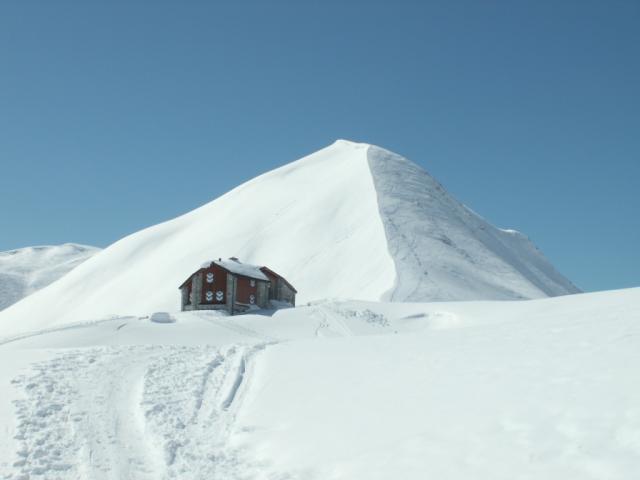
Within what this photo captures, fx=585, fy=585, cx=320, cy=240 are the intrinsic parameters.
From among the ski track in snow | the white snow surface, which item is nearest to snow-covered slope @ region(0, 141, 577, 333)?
the white snow surface

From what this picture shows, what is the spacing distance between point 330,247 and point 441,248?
1402 cm

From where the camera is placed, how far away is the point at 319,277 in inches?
2653

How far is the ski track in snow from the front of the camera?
889 cm

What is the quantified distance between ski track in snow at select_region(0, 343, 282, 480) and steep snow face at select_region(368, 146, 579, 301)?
34.5 meters

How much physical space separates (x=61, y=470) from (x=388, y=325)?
27701mm

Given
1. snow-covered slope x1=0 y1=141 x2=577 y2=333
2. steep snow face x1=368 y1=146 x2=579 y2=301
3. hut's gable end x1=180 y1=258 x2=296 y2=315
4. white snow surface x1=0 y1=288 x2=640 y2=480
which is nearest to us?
white snow surface x1=0 y1=288 x2=640 y2=480

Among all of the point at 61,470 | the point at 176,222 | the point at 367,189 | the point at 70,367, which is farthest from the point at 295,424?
the point at 176,222

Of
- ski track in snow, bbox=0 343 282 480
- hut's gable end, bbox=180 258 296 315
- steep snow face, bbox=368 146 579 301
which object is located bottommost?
ski track in snow, bbox=0 343 282 480

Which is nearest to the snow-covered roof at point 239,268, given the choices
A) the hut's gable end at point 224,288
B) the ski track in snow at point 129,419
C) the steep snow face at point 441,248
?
the hut's gable end at point 224,288

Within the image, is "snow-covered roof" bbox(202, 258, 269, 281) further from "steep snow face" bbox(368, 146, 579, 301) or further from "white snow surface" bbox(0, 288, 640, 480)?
"white snow surface" bbox(0, 288, 640, 480)

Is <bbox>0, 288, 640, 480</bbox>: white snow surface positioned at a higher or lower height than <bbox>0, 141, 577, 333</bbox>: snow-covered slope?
lower

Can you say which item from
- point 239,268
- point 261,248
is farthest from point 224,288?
point 261,248

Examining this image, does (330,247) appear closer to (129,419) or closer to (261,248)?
(261,248)

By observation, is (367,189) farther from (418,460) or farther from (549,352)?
(418,460)
